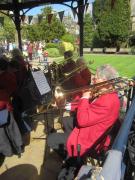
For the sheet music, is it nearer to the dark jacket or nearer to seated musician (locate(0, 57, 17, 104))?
the dark jacket

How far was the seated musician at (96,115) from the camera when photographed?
3184mm

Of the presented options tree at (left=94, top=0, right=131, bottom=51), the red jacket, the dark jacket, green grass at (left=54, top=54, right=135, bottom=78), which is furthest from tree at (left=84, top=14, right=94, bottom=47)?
the red jacket

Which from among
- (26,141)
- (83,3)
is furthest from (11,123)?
(83,3)

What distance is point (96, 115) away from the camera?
3.19 metres

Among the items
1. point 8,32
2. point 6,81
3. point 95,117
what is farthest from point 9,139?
point 8,32

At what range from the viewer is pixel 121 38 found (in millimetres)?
31547

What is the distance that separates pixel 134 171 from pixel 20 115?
10.0ft

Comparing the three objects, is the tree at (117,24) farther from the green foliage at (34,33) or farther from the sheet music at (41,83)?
the sheet music at (41,83)

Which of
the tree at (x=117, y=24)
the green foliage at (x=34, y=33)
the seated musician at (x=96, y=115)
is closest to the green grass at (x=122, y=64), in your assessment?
the seated musician at (x=96, y=115)

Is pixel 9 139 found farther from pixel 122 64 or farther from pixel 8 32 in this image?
pixel 8 32

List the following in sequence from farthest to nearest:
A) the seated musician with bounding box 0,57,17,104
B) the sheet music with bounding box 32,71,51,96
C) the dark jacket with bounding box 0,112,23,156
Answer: the seated musician with bounding box 0,57,17,104, the sheet music with bounding box 32,71,51,96, the dark jacket with bounding box 0,112,23,156

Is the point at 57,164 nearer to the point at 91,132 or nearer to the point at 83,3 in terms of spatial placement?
the point at 91,132

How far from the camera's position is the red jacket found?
3.18 meters

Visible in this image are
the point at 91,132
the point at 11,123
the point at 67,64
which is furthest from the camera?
the point at 67,64
